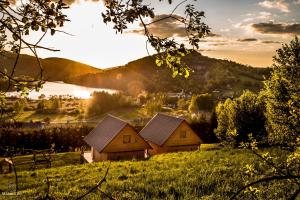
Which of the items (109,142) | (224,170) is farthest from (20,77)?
(109,142)

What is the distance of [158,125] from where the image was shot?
5206cm

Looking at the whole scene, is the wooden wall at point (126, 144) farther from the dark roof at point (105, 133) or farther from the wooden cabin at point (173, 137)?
the wooden cabin at point (173, 137)

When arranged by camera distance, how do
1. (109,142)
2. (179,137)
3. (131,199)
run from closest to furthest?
(131,199), (109,142), (179,137)

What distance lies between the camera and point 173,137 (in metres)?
47.4

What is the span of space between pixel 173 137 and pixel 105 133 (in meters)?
10.0

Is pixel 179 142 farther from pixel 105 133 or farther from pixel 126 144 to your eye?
pixel 105 133

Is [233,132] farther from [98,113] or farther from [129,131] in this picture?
[98,113]

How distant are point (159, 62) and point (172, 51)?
0.92 feet

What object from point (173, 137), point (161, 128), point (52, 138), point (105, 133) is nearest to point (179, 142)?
point (173, 137)

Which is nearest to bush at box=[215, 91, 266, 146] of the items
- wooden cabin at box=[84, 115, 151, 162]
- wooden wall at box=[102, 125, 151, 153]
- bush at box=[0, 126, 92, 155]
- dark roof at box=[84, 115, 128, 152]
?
wooden wall at box=[102, 125, 151, 153]

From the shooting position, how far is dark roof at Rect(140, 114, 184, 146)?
156 feet

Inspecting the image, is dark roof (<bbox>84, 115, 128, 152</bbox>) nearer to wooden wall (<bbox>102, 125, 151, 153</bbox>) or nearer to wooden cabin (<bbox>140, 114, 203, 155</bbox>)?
wooden wall (<bbox>102, 125, 151, 153</bbox>)

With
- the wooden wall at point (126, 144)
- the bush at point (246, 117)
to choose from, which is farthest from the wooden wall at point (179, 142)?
the bush at point (246, 117)

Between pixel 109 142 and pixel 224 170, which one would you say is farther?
pixel 109 142
